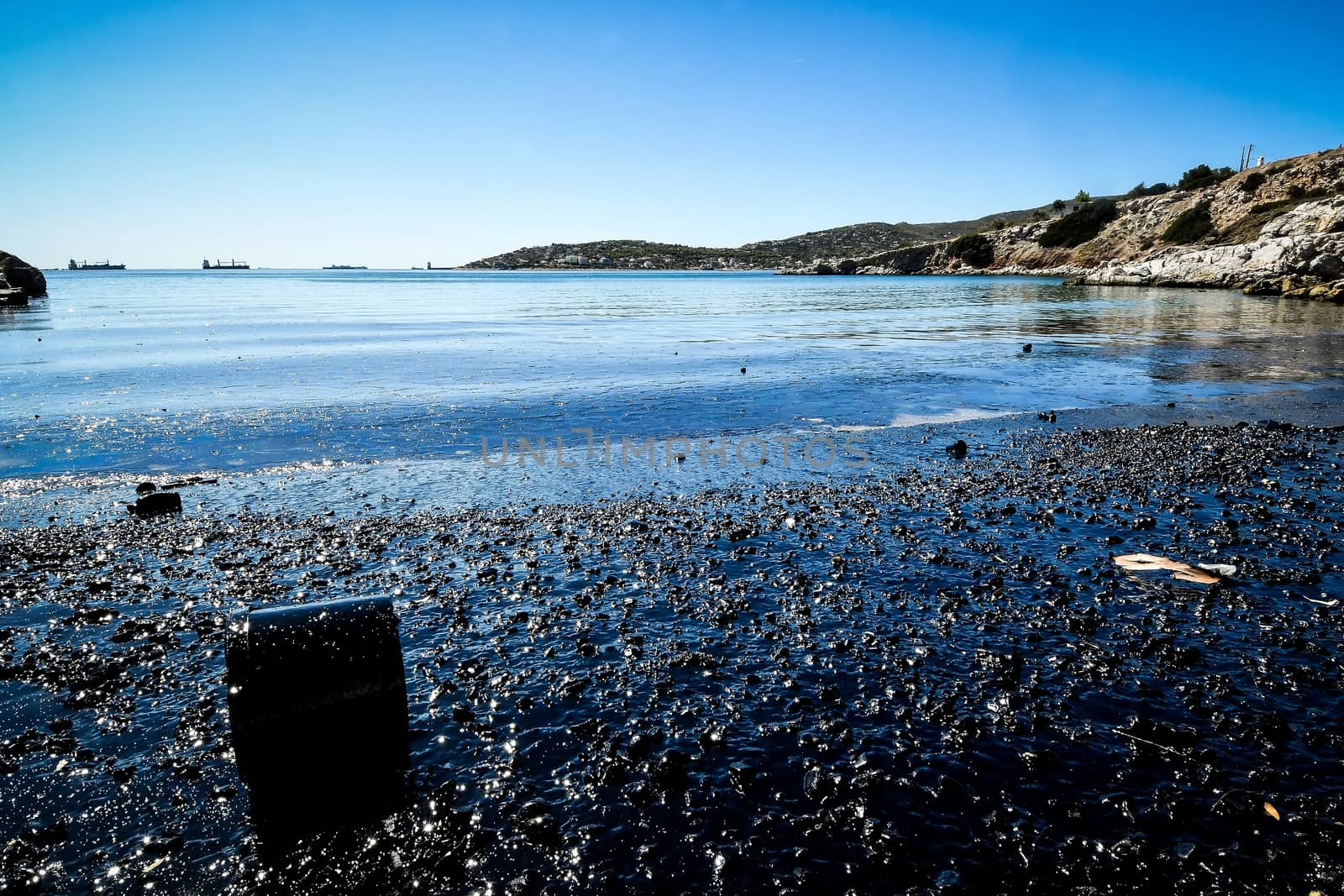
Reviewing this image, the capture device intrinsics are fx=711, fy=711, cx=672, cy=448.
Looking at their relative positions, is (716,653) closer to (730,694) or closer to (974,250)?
(730,694)

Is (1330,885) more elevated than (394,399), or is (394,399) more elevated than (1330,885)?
(394,399)

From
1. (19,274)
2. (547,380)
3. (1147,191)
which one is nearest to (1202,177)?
(1147,191)

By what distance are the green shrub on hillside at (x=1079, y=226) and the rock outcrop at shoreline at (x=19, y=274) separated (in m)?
166

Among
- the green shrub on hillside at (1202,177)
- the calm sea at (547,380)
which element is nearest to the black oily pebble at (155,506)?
the calm sea at (547,380)

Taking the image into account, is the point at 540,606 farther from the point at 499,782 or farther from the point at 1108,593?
the point at 1108,593

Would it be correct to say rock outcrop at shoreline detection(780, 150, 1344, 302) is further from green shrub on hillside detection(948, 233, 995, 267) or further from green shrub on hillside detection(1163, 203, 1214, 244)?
green shrub on hillside detection(948, 233, 995, 267)

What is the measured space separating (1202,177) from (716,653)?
555 feet

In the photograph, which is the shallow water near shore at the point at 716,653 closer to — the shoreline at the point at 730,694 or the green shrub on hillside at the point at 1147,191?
the shoreline at the point at 730,694

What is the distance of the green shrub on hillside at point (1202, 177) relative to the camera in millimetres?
129038

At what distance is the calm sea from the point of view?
14320mm

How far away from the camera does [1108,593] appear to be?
7.50 metres

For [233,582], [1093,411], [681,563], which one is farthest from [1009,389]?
[233,582]

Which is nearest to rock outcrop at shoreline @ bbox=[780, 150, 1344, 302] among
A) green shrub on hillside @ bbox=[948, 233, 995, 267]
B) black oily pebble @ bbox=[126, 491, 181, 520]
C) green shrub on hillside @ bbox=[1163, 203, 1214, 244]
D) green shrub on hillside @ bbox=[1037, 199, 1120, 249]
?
green shrub on hillside @ bbox=[1163, 203, 1214, 244]

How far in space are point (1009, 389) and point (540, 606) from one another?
1899cm
